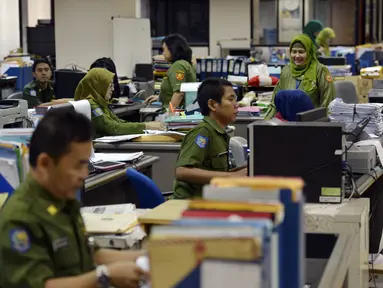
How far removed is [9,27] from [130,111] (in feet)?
25.0

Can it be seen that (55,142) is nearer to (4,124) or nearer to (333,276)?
(333,276)

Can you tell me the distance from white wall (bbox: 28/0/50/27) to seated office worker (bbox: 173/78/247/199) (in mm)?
11992

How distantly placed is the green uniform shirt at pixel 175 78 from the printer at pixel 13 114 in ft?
7.86

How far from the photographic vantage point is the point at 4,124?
468 centimetres

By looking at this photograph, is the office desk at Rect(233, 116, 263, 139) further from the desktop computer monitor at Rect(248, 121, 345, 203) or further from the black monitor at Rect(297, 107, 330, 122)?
the desktop computer monitor at Rect(248, 121, 345, 203)

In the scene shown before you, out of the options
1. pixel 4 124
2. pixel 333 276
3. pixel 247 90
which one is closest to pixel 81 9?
pixel 247 90

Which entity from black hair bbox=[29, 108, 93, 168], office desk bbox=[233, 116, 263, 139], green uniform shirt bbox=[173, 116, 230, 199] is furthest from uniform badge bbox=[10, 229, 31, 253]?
office desk bbox=[233, 116, 263, 139]

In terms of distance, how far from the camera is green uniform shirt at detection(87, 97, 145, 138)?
549 centimetres

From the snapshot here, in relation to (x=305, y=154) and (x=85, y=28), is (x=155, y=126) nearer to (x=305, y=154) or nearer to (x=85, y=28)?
(x=305, y=154)

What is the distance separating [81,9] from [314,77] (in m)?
4.68

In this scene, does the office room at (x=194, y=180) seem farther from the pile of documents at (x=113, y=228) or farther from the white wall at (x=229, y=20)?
the white wall at (x=229, y=20)

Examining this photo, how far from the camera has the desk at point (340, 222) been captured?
109 inches

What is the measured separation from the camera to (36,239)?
6.37 ft

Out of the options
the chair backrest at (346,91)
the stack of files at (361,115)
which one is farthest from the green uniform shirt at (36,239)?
the chair backrest at (346,91)
